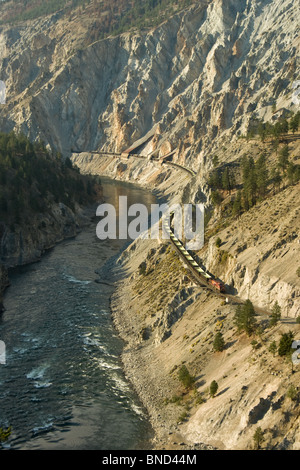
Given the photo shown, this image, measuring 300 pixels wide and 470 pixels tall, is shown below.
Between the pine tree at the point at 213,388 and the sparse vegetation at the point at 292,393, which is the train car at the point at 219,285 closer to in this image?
the pine tree at the point at 213,388

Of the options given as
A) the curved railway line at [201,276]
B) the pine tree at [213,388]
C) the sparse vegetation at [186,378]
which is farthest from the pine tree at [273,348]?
the sparse vegetation at [186,378]

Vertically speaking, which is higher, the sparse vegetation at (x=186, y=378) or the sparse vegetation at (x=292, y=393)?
the sparse vegetation at (x=292, y=393)

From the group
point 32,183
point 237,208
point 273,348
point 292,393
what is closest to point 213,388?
point 273,348

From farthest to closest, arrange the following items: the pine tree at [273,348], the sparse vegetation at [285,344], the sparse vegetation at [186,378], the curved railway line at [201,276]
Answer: the curved railway line at [201,276], the sparse vegetation at [186,378], the pine tree at [273,348], the sparse vegetation at [285,344]

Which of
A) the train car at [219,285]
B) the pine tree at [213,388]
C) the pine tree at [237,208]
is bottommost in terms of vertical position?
the pine tree at [213,388]

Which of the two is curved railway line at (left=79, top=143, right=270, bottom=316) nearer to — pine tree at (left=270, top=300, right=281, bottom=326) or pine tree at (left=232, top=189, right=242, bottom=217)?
pine tree at (left=270, top=300, right=281, bottom=326)

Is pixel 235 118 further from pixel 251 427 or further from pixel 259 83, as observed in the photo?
pixel 251 427

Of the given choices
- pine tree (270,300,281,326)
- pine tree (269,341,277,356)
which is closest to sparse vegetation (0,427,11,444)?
pine tree (269,341,277,356)

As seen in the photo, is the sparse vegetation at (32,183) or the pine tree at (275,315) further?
the sparse vegetation at (32,183)
